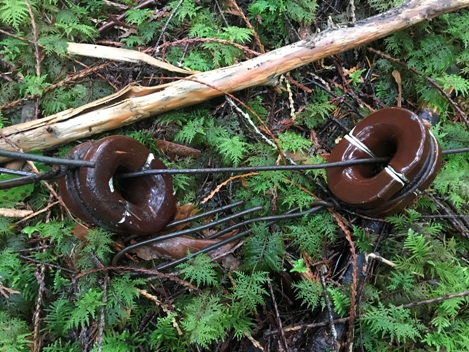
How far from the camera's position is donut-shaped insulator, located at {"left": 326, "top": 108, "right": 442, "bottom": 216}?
6.40 feet

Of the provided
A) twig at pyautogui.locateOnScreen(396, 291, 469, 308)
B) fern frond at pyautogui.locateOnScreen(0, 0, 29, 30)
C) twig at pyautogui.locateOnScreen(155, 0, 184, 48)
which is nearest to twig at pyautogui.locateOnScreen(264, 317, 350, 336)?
twig at pyautogui.locateOnScreen(396, 291, 469, 308)

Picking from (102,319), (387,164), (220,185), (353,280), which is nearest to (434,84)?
(387,164)

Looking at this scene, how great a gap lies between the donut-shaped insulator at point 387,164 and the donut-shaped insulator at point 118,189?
2.98ft

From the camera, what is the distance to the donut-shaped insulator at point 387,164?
6.40 feet

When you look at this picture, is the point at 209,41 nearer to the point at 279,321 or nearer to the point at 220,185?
the point at 220,185

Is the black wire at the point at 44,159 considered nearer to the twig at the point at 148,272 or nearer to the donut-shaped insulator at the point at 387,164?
the twig at the point at 148,272

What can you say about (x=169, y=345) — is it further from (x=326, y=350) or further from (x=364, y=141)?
(x=364, y=141)

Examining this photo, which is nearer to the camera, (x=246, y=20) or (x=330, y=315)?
(x=330, y=315)

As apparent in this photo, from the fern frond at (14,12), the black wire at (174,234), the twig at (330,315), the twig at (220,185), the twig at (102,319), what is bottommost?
the twig at (330,315)

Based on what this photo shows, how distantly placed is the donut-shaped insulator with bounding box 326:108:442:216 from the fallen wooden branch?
55 centimetres

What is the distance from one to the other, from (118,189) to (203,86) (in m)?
0.73

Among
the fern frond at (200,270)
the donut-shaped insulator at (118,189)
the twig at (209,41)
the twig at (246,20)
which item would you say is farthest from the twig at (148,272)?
the twig at (246,20)

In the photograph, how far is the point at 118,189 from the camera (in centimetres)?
216

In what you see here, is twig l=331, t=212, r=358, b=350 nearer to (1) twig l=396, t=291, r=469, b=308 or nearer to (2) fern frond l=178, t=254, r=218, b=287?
(1) twig l=396, t=291, r=469, b=308
